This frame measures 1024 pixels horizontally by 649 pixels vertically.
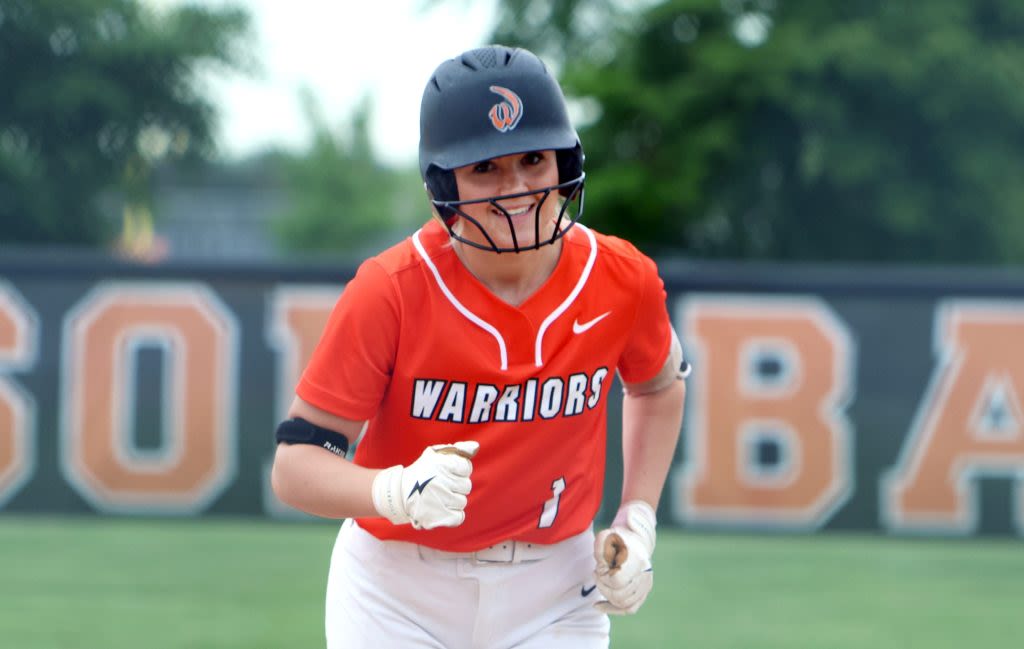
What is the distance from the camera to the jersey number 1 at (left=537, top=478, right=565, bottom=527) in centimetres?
310

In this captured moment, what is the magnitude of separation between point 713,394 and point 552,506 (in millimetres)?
6182

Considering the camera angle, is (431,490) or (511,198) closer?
(431,490)

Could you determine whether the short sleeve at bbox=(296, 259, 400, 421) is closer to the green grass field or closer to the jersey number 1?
the jersey number 1

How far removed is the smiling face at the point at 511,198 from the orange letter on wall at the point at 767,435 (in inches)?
247

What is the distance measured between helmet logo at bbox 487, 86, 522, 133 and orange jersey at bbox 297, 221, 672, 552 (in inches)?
12.9

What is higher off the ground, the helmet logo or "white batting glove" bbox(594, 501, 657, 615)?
the helmet logo

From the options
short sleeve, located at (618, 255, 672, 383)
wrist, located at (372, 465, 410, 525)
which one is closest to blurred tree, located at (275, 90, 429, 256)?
short sleeve, located at (618, 255, 672, 383)

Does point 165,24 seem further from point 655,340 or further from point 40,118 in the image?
point 655,340

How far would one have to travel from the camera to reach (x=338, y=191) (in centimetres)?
5653

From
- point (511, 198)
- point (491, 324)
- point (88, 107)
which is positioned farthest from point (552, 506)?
point (88, 107)

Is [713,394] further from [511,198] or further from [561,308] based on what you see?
[511,198]

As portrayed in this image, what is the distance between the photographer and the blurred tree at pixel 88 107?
78.6ft

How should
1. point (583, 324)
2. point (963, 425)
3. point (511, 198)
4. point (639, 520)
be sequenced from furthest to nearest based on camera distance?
point (963, 425), point (639, 520), point (583, 324), point (511, 198)

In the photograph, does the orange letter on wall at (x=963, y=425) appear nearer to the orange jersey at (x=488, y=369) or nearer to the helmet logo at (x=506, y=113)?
the orange jersey at (x=488, y=369)
